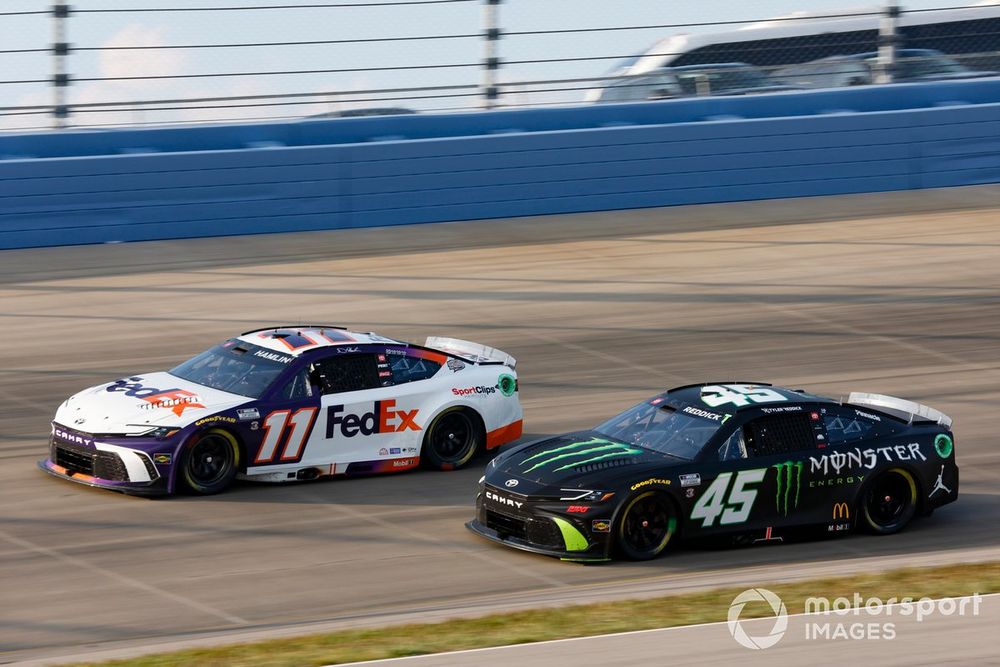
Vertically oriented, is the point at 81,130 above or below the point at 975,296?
above

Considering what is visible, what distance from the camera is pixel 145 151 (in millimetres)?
22203

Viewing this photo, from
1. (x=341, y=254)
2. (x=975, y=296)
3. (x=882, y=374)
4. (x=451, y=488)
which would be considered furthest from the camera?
(x=341, y=254)

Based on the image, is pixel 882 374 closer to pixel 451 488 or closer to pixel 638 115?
pixel 451 488

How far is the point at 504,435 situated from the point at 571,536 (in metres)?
2.90

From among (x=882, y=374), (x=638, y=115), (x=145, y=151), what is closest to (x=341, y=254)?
(x=145, y=151)

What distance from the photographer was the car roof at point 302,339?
12.7 meters

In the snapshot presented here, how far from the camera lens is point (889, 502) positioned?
11.6m

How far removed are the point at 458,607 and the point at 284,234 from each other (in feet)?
42.5

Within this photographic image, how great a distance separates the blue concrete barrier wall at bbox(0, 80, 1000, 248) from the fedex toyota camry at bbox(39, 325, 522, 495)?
8.68 meters

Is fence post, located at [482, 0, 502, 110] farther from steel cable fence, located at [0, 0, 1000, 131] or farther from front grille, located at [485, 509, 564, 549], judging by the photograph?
front grille, located at [485, 509, 564, 549]

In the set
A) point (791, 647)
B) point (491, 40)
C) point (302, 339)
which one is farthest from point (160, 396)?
point (491, 40)

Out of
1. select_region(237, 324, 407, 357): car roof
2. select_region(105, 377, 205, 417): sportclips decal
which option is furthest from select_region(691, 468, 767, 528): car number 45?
select_region(105, 377, 205, 417): sportclips decal

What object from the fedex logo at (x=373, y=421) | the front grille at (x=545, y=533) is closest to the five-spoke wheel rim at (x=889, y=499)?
the front grille at (x=545, y=533)

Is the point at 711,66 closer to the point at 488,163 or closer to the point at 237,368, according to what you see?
the point at 488,163
